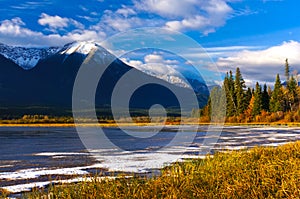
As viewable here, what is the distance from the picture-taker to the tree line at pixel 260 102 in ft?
278

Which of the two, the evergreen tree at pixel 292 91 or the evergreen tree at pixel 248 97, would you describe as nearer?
the evergreen tree at pixel 248 97

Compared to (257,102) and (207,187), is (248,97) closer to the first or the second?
(257,102)

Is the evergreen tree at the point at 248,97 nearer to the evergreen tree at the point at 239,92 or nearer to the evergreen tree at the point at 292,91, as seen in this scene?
the evergreen tree at the point at 239,92

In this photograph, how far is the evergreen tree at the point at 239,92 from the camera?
3465 inches

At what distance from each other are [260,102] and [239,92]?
17.4ft

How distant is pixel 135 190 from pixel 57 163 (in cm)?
856

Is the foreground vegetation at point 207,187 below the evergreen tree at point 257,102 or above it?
below

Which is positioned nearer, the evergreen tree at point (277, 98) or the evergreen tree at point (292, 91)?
the evergreen tree at point (277, 98)

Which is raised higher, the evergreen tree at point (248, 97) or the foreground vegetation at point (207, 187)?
the evergreen tree at point (248, 97)

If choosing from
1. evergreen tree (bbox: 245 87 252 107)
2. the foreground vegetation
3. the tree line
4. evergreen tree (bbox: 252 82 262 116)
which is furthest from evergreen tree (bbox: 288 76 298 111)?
the foreground vegetation

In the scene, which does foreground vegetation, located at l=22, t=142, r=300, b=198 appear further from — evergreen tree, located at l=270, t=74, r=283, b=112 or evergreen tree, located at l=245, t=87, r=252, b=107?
evergreen tree, located at l=245, t=87, r=252, b=107

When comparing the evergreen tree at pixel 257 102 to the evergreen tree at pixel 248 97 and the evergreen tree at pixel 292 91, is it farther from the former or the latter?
the evergreen tree at pixel 292 91

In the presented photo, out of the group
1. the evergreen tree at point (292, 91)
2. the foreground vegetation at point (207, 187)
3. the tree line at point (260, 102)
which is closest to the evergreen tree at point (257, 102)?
the tree line at point (260, 102)

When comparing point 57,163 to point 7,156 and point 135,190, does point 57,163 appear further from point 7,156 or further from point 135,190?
point 135,190
